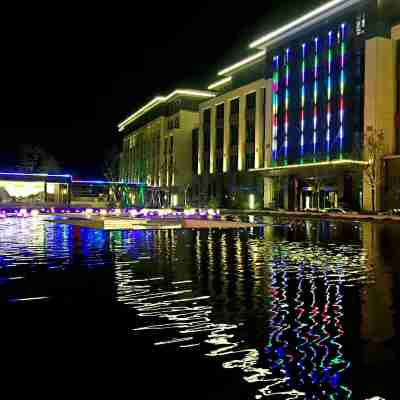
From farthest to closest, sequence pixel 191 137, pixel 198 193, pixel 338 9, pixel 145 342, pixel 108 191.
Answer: pixel 108 191 < pixel 191 137 < pixel 198 193 < pixel 338 9 < pixel 145 342

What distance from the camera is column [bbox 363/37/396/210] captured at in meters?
45.5

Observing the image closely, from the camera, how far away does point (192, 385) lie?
13.2 ft

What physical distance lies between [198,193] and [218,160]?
26.1ft

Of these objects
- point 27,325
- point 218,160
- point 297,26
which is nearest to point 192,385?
point 27,325

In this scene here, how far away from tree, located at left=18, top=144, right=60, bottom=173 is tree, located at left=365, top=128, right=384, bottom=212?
70394 mm

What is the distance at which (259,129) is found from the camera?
64.4 meters

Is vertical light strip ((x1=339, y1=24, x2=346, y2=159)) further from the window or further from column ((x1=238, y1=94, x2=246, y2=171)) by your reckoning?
the window

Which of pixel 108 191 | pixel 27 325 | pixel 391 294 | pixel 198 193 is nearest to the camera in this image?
pixel 27 325

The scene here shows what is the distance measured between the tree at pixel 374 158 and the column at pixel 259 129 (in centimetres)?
2015

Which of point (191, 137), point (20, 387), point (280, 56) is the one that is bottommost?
point (20, 387)

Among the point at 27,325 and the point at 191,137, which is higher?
the point at 191,137

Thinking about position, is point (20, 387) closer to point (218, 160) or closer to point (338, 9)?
point (338, 9)

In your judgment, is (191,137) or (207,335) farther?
(191,137)

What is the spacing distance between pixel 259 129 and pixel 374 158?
22.4 metres
